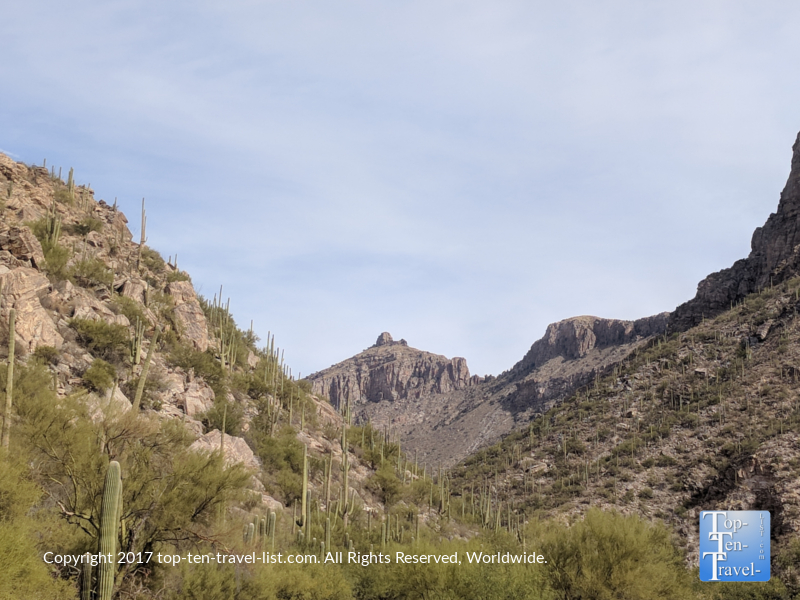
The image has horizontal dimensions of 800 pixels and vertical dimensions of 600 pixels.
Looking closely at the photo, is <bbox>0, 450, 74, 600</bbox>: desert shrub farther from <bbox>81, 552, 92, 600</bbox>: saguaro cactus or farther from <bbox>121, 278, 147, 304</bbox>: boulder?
<bbox>121, 278, 147, 304</bbox>: boulder

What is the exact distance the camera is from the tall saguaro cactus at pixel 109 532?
11461 mm

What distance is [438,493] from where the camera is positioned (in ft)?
122

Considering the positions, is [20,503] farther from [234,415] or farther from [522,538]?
[522,538]

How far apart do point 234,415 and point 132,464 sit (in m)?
14.9

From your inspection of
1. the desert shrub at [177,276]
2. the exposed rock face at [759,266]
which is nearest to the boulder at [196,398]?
the desert shrub at [177,276]

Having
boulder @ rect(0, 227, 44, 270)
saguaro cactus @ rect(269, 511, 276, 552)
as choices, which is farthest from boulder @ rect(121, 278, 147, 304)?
saguaro cactus @ rect(269, 511, 276, 552)

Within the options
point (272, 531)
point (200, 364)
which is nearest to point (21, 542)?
point (272, 531)

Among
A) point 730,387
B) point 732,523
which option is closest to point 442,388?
point 730,387

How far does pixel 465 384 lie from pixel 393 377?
14282 mm

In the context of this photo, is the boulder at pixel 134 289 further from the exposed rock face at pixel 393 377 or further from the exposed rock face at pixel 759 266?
the exposed rock face at pixel 393 377

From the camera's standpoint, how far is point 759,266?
6141 cm

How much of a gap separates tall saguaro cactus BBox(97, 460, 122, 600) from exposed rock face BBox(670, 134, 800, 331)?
192 ft

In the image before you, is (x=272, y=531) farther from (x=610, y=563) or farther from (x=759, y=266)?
(x=759, y=266)

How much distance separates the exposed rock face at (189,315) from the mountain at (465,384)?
34546 millimetres
